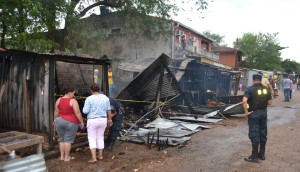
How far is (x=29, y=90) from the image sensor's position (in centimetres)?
705

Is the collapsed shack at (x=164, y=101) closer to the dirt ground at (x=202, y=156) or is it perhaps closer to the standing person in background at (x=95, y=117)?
the dirt ground at (x=202, y=156)

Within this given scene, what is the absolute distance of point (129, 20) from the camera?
2130 cm

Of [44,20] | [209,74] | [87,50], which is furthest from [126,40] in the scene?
[44,20]

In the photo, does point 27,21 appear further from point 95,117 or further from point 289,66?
point 289,66

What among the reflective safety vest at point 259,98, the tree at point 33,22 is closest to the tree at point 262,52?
the tree at point 33,22

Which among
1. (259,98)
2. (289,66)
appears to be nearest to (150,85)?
(259,98)

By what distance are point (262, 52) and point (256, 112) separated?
47.4m

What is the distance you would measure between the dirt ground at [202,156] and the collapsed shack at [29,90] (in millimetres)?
1195

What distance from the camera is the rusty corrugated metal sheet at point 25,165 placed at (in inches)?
168

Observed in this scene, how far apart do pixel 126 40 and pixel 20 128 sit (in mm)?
18778

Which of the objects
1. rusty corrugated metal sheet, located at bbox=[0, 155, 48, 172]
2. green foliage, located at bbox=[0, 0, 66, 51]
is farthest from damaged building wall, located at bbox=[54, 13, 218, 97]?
rusty corrugated metal sheet, located at bbox=[0, 155, 48, 172]

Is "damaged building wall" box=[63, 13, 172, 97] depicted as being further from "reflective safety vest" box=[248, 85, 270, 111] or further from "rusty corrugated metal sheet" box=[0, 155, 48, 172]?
"rusty corrugated metal sheet" box=[0, 155, 48, 172]

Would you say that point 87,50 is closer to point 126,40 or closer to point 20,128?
point 126,40

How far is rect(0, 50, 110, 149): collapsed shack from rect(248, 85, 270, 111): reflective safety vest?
4.40 meters
